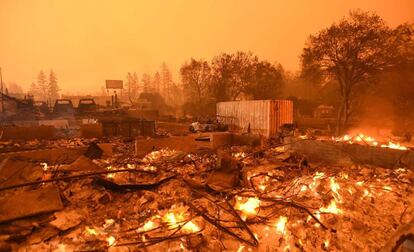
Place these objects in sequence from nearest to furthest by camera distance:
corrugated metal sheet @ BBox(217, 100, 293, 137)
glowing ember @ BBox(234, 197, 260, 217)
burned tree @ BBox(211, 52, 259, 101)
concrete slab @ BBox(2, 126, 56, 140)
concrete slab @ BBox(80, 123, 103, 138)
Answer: glowing ember @ BBox(234, 197, 260, 217), concrete slab @ BBox(2, 126, 56, 140), concrete slab @ BBox(80, 123, 103, 138), corrugated metal sheet @ BBox(217, 100, 293, 137), burned tree @ BBox(211, 52, 259, 101)

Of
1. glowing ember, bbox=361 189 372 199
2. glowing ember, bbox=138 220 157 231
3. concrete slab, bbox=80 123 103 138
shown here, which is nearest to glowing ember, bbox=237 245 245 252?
glowing ember, bbox=138 220 157 231

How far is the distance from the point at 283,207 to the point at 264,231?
862mm

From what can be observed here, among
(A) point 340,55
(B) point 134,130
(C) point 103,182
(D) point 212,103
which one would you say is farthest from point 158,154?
(D) point 212,103

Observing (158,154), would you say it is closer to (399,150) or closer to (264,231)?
(264,231)

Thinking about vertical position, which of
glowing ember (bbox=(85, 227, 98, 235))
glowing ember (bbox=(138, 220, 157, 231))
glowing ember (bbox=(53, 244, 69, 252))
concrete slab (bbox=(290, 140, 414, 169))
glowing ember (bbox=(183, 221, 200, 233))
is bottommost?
glowing ember (bbox=(183, 221, 200, 233))

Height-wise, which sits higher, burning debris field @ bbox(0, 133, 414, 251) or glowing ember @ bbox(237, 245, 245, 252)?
burning debris field @ bbox(0, 133, 414, 251)

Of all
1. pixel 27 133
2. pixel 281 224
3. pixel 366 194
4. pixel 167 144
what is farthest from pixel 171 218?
pixel 27 133

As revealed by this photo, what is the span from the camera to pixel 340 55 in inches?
782

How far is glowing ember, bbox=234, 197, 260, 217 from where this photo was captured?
4.48 meters

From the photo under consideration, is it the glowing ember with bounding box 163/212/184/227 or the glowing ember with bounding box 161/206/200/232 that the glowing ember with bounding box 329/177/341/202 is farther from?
the glowing ember with bounding box 163/212/184/227

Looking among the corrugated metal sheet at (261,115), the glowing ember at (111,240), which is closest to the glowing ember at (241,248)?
the glowing ember at (111,240)

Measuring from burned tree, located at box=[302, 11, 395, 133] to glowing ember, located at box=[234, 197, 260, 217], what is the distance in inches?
734

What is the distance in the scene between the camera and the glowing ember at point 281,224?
3.94 meters

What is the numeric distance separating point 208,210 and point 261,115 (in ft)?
45.9
